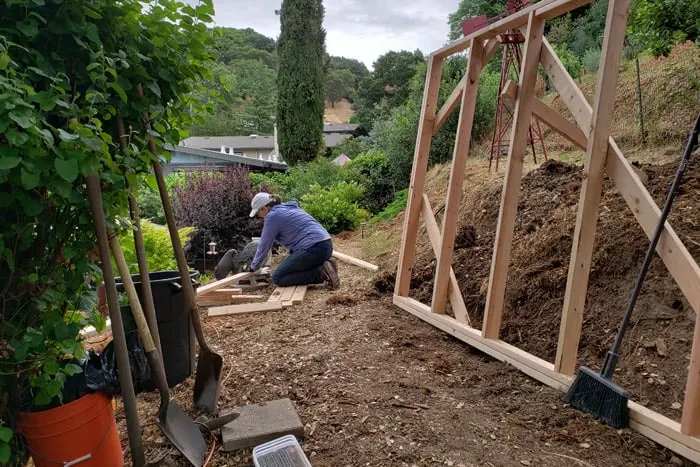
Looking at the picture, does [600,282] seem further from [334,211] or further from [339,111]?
[339,111]

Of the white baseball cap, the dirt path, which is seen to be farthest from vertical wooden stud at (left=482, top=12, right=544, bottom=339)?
the white baseball cap

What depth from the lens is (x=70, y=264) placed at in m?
2.07

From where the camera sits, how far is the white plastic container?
2.27 metres

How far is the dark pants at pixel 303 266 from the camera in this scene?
19.1 ft

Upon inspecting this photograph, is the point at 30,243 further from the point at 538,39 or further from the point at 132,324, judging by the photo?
the point at 538,39

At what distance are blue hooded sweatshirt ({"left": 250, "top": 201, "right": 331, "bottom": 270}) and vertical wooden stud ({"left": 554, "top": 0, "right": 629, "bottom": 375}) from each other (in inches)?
138

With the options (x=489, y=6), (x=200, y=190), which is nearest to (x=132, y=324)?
(x=200, y=190)

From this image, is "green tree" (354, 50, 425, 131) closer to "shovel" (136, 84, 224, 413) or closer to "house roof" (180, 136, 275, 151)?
"house roof" (180, 136, 275, 151)

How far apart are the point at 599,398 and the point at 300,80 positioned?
19.6m

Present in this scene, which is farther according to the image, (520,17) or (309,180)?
(309,180)

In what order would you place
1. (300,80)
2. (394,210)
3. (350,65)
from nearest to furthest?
1. (394,210)
2. (300,80)
3. (350,65)

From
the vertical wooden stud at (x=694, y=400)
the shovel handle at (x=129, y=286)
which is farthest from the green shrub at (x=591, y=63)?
the shovel handle at (x=129, y=286)

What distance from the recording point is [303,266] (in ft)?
19.3

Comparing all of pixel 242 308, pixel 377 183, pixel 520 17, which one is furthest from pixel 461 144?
pixel 377 183
